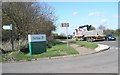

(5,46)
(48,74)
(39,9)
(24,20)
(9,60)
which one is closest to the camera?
(48,74)

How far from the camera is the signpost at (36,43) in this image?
24.8m

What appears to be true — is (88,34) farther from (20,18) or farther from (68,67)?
(68,67)

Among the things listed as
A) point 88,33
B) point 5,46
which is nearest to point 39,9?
point 5,46

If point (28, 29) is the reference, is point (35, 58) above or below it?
below

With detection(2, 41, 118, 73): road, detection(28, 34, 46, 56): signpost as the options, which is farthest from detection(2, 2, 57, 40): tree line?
detection(2, 41, 118, 73): road

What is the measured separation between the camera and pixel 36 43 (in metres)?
25.5

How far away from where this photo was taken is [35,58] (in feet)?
71.6

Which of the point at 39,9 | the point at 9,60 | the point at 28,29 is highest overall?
the point at 39,9

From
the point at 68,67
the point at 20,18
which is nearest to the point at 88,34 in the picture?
the point at 20,18

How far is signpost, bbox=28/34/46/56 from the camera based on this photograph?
24828 millimetres

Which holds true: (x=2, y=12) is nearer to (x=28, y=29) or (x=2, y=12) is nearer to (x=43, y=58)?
(x=28, y=29)

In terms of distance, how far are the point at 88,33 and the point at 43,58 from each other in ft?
117

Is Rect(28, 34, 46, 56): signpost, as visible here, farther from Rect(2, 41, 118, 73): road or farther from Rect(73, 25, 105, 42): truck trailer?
Rect(73, 25, 105, 42): truck trailer

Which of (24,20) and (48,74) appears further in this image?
(24,20)
